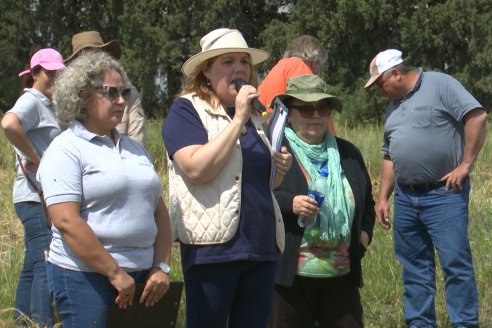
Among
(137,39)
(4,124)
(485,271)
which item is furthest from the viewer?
(137,39)

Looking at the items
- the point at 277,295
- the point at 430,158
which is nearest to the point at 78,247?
the point at 277,295

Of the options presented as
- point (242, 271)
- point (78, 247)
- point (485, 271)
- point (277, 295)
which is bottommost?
point (485, 271)

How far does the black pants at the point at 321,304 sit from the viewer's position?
435cm

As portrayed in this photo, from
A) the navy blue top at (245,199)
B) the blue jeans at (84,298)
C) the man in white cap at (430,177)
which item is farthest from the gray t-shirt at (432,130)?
the blue jeans at (84,298)

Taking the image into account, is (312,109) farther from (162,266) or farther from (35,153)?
(35,153)

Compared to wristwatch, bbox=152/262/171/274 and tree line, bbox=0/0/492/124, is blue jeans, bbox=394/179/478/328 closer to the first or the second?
wristwatch, bbox=152/262/171/274

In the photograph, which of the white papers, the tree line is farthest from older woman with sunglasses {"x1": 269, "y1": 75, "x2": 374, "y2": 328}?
the tree line

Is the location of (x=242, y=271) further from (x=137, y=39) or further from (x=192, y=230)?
(x=137, y=39)

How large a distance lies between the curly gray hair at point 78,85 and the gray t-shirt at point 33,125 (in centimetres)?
159

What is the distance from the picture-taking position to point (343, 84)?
2311 cm

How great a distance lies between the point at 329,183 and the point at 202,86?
89cm

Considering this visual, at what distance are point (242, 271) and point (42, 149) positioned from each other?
180cm

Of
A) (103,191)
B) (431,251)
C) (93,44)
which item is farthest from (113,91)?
(431,251)

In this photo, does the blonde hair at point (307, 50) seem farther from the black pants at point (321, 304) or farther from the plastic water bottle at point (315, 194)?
the black pants at point (321, 304)
